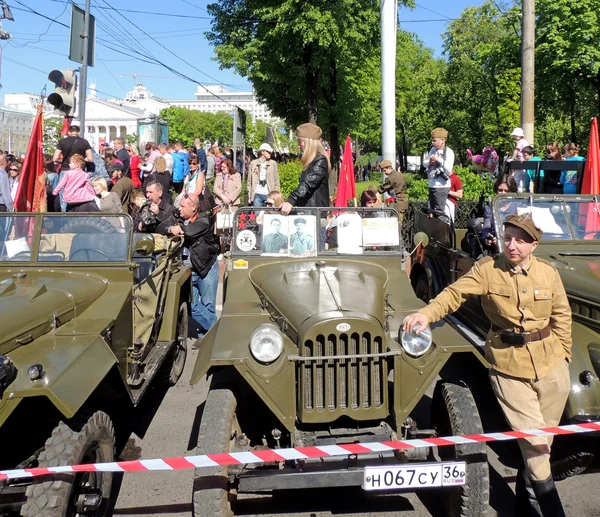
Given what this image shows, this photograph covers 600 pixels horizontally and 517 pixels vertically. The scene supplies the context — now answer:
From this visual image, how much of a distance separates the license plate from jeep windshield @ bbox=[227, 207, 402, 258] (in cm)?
229

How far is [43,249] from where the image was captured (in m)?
5.27

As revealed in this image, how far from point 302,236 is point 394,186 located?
637cm

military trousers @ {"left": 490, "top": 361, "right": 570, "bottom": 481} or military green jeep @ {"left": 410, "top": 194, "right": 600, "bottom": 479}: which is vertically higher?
military green jeep @ {"left": 410, "top": 194, "right": 600, "bottom": 479}

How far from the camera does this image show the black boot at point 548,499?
3.77m

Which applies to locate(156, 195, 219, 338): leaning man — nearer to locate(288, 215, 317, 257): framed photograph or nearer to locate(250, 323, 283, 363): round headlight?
locate(288, 215, 317, 257): framed photograph

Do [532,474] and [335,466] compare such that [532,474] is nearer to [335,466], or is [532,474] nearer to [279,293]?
[335,466]

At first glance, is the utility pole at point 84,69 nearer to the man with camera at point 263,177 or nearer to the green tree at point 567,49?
the man with camera at point 263,177

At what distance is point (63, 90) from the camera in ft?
28.6

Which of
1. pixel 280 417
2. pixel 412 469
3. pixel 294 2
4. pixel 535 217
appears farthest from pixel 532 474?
pixel 294 2

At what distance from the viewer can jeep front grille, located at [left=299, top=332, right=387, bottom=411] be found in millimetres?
3855

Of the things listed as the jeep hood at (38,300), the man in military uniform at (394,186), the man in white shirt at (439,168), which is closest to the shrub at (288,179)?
the man in military uniform at (394,186)

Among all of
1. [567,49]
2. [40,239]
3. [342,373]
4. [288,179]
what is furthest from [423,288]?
[567,49]

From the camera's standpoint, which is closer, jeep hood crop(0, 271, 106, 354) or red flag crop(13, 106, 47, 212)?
jeep hood crop(0, 271, 106, 354)

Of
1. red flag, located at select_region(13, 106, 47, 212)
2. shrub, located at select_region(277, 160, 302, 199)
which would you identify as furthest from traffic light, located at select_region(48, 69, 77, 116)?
shrub, located at select_region(277, 160, 302, 199)
